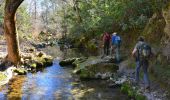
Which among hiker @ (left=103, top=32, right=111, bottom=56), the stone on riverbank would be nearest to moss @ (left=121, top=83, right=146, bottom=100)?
hiker @ (left=103, top=32, right=111, bottom=56)

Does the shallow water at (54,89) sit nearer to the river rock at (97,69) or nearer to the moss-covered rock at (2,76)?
the moss-covered rock at (2,76)

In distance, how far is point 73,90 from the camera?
1736 cm

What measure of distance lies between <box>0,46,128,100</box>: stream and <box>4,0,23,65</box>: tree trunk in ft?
5.74

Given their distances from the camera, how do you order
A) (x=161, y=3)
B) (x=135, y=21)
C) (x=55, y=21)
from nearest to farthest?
(x=161, y=3)
(x=135, y=21)
(x=55, y=21)

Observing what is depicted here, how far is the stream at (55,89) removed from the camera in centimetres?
1570

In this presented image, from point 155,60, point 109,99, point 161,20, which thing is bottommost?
point 109,99

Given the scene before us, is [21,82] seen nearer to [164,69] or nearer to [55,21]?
[164,69]

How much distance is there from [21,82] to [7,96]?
393 centimetres

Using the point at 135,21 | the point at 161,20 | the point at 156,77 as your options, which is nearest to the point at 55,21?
the point at 135,21

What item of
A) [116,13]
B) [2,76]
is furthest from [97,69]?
[116,13]

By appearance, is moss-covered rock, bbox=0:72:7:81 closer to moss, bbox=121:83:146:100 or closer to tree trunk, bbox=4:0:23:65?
tree trunk, bbox=4:0:23:65

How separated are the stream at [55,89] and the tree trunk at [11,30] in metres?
1.75

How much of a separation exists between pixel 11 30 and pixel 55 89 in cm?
647

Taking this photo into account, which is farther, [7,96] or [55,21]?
[55,21]
